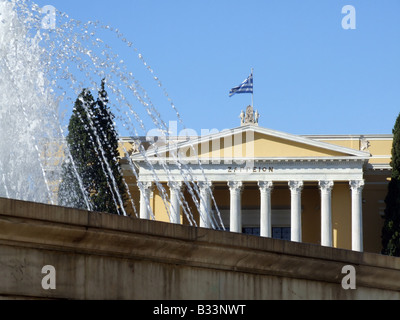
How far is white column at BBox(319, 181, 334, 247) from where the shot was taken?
59.3 meters

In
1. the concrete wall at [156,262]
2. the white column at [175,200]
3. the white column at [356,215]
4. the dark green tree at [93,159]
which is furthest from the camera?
the white column at [356,215]

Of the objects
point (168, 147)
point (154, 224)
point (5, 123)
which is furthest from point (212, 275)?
point (168, 147)

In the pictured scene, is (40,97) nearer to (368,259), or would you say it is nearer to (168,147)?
(368,259)

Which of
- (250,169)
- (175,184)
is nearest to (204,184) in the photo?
(175,184)

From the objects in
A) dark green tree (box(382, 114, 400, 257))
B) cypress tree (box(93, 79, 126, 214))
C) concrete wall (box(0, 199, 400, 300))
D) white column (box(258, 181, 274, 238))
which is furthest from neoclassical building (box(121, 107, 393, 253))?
concrete wall (box(0, 199, 400, 300))

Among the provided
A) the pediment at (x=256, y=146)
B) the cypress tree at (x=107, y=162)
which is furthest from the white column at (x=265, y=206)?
the cypress tree at (x=107, y=162)

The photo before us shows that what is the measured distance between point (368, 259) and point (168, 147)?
47478 mm

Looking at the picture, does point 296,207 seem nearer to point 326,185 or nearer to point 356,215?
point 326,185

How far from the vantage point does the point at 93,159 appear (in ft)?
184

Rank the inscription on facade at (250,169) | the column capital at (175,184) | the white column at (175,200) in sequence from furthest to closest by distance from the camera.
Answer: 1. the inscription on facade at (250,169)
2. the column capital at (175,184)
3. the white column at (175,200)

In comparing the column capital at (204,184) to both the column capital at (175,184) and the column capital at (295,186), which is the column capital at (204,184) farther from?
the column capital at (295,186)

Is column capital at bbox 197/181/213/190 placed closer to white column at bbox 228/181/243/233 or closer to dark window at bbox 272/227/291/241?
white column at bbox 228/181/243/233

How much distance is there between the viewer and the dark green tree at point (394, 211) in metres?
55.2

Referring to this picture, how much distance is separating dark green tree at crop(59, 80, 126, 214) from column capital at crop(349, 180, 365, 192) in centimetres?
1208
